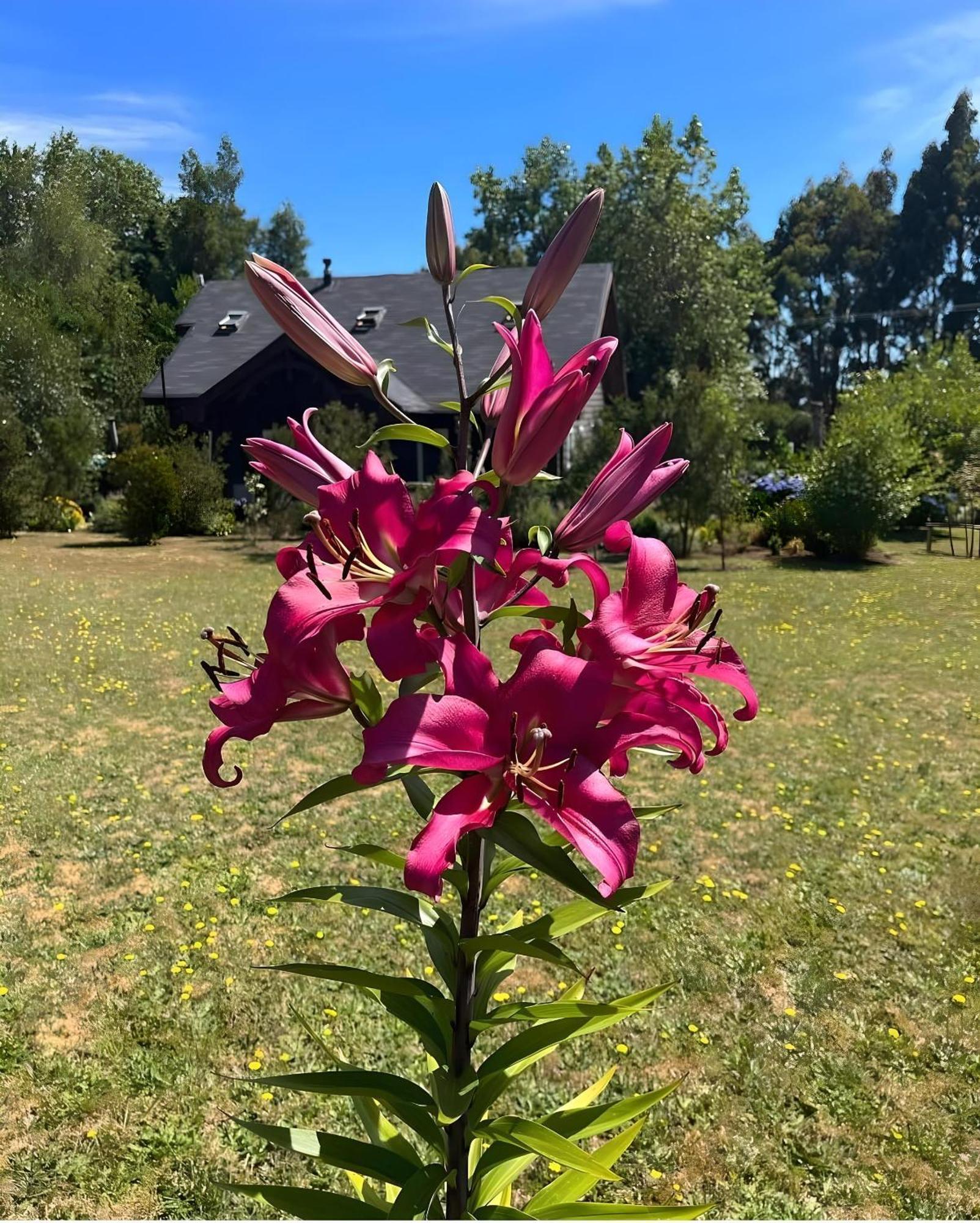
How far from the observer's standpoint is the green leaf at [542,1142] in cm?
142

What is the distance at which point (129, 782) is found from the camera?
19.2 ft

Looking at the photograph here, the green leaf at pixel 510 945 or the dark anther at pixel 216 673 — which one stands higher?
the dark anther at pixel 216 673

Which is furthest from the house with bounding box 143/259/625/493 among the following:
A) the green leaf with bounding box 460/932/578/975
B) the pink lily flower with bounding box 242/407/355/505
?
the green leaf with bounding box 460/932/578/975

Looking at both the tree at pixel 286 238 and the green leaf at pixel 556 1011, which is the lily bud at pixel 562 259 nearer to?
the green leaf at pixel 556 1011

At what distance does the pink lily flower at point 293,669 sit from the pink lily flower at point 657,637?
315 millimetres

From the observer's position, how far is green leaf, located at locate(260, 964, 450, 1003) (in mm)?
1300

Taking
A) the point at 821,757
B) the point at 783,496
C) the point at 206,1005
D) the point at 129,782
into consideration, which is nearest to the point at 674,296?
the point at 783,496

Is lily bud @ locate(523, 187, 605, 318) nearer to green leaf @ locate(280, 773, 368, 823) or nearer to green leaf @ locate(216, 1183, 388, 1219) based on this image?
green leaf @ locate(280, 773, 368, 823)

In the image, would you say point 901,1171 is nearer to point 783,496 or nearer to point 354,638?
point 354,638

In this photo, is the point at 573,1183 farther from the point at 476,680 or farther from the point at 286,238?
the point at 286,238

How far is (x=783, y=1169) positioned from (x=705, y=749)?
2390 millimetres

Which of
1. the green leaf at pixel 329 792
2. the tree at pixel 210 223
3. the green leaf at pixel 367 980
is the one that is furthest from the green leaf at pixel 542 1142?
the tree at pixel 210 223

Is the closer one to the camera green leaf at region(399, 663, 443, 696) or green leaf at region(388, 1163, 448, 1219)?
green leaf at region(399, 663, 443, 696)

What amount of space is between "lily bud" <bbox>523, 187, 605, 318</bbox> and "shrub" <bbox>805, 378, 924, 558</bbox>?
17306 mm
